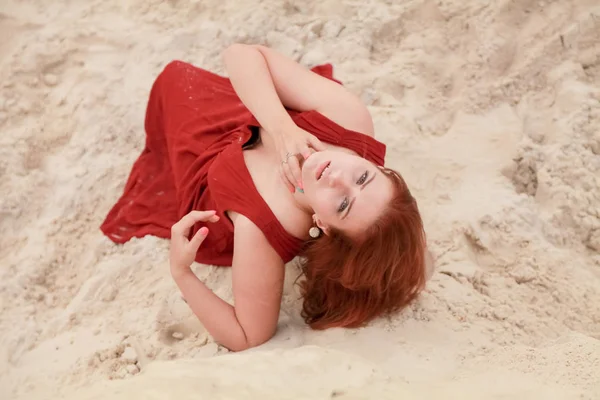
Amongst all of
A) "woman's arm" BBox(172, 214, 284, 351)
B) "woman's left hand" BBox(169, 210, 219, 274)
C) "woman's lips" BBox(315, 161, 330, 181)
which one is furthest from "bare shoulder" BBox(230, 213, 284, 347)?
"woman's lips" BBox(315, 161, 330, 181)

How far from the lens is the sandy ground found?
1.40 m

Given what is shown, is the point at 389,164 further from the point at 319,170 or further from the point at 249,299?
the point at 249,299

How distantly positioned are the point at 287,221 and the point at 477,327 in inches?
23.5

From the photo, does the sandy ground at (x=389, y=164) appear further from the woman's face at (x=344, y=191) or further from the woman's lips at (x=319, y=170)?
the woman's lips at (x=319, y=170)

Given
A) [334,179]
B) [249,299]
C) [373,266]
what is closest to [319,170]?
[334,179]

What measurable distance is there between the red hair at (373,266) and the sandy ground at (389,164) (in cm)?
7

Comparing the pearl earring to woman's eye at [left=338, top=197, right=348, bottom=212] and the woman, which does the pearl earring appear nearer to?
the woman

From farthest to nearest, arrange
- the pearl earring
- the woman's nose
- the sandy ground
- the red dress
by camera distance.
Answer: the red dress → the pearl earring → the woman's nose → the sandy ground

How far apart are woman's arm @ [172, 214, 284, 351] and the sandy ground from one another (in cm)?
6

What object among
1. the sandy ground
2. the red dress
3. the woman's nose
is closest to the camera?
the sandy ground

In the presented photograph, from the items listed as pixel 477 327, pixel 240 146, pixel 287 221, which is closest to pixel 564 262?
pixel 477 327

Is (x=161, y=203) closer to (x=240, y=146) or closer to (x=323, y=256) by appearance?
(x=240, y=146)

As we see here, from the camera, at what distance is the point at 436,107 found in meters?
2.33

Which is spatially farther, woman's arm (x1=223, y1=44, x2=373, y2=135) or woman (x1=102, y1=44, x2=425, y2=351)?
woman's arm (x1=223, y1=44, x2=373, y2=135)
